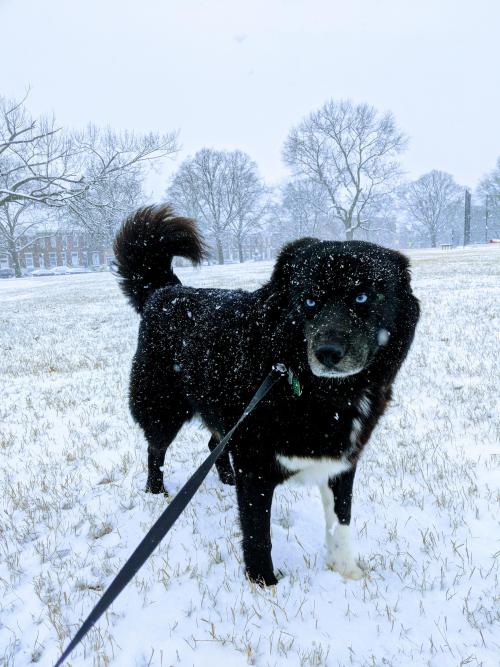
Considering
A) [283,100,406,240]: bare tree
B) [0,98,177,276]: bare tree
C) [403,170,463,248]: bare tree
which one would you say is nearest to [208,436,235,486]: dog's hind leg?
[0,98,177,276]: bare tree

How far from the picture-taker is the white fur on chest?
201 centimetres

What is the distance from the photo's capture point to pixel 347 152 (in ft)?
124

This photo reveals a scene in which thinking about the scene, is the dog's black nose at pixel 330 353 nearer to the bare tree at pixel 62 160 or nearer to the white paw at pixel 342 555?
the white paw at pixel 342 555

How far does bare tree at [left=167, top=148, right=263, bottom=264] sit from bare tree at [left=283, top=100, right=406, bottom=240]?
8.41 meters

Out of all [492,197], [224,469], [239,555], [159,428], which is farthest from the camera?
[492,197]

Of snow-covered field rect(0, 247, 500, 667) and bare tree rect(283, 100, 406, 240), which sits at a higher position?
bare tree rect(283, 100, 406, 240)

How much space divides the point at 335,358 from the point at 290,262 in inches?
26.6

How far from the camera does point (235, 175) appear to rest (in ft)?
149

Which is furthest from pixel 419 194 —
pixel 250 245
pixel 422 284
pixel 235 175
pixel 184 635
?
pixel 184 635

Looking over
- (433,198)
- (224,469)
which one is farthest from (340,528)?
(433,198)

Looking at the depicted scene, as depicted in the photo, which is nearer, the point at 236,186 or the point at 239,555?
the point at 239,555

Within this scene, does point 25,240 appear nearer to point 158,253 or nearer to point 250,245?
point 250,245

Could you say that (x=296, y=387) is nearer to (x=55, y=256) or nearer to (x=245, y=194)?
(x=245, y=194)

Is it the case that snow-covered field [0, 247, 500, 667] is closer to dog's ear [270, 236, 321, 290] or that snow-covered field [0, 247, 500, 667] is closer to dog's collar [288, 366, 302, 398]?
dog's collar [288, 366, 302, 398]
